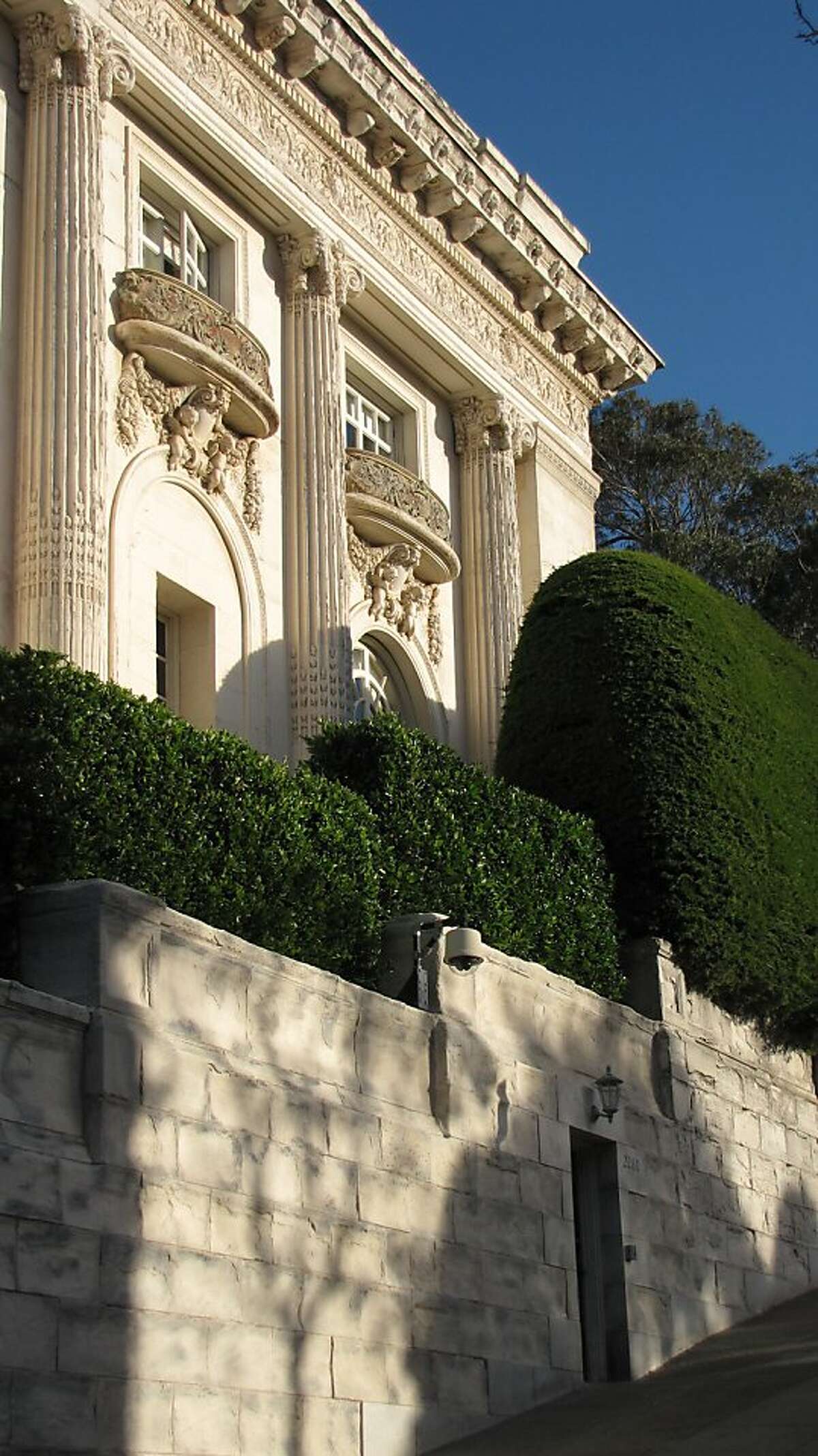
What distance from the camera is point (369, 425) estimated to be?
1040 inches

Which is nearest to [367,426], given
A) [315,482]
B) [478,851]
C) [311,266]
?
[311,266]

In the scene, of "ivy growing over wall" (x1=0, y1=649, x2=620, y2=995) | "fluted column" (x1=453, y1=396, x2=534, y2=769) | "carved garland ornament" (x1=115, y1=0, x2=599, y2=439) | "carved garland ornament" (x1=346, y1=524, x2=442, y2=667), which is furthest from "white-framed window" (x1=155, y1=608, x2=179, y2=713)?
"carved garland ornament" (x1=115, y1=0, x2=599, y2=439)

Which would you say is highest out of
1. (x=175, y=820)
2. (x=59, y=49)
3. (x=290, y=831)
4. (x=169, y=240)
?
(x=59, y=49)

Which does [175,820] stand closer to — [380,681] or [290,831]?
[290,831]

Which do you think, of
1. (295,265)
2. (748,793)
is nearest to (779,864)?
(748,793)

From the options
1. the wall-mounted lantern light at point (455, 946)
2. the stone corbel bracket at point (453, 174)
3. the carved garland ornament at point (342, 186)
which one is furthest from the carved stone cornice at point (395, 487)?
the wall-mounted lantern light at point (455, 946)

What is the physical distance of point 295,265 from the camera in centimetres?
A: 2391

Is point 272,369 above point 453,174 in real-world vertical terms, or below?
below

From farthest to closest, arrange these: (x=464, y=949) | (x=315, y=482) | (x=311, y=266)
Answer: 1. (x=311, y=266)
2. (x=315, y=482)
3. (x=464, y=949)

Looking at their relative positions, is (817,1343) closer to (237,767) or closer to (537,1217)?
(537,1217)

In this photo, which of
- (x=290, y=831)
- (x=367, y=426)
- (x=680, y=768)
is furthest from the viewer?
(x=367, y=426)

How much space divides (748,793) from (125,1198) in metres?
9.36

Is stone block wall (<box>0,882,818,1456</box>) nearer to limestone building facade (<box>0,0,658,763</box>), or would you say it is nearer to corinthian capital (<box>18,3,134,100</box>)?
limestone building facade (<box>0,0,658,763</box>)

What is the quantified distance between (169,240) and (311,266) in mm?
2032
